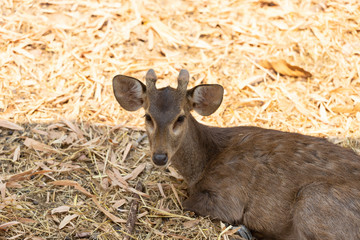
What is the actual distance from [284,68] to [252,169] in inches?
114

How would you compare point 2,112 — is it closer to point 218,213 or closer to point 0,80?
point 0,80

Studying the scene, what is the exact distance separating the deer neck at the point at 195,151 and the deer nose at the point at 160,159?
19.9 inches

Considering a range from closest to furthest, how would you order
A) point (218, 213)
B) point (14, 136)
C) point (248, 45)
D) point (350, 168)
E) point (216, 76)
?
point (350, 168)
point (218, 213)
point (14, 136)
point (216, 76)
point (248, 45)

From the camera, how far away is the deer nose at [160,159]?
4535 millimetres

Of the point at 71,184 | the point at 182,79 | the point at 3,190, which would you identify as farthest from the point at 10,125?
the point at 182,79

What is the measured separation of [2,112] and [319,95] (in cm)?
481

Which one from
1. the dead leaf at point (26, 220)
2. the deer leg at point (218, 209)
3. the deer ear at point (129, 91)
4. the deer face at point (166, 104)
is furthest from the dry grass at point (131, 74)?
the deer ear at point (129, 91)

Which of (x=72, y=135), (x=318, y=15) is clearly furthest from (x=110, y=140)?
(x=318, y=15)

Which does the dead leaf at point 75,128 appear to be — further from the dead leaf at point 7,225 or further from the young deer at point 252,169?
the dead leaf at point 7,225

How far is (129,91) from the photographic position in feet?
16.5

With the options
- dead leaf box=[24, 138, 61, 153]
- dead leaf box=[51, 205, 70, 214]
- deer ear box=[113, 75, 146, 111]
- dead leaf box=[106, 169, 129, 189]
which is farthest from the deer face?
dead leaf box=[24, 138, 61, 153]

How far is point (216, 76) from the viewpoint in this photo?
23.9 feet

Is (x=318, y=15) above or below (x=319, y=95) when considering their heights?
above

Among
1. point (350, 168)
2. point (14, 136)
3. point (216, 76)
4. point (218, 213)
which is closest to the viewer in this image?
point (350, 168)
